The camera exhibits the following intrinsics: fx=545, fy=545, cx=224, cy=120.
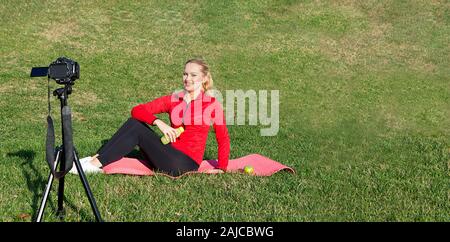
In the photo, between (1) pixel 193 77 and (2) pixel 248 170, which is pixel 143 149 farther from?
(2) pixel 248 170

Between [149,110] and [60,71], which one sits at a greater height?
[60,71]

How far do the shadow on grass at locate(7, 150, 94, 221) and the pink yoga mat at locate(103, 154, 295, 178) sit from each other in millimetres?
963

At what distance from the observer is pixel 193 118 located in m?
8.29

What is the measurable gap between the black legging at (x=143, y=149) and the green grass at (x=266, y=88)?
26 centimetres

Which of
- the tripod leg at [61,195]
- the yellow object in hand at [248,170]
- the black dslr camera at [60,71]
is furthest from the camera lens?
the yellow object in hand at [248,170]

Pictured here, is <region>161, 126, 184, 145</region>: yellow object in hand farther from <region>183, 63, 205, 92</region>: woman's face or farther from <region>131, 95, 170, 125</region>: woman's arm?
<region>183, 63, 205, 92</region>: woman's face

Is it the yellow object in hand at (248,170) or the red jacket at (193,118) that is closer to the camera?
the red jacket at (193,118)

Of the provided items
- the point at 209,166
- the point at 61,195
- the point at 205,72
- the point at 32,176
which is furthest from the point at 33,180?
the point at 205,72

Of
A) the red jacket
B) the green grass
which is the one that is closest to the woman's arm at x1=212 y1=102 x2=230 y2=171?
the red jacket

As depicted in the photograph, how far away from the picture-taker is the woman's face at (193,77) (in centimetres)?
799

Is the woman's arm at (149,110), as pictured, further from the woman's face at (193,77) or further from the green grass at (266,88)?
the green grass at (266,88)

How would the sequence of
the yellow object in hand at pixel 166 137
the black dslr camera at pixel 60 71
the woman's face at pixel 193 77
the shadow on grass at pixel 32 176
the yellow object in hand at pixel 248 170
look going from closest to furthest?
the black dslr camera at pixel 60 71 < the shadow on grass at pixel 32 176 < the woman's face at pixel 193 77 < the yellow object in hand at pixel 166 137 < the yellow object in hand at pixel 248 170

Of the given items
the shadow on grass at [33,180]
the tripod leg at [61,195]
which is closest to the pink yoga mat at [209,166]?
the shadow on grass at [33,180]

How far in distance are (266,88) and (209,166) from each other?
10262 mm
